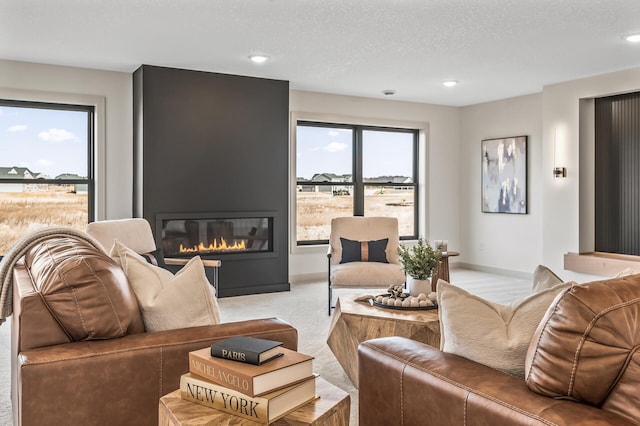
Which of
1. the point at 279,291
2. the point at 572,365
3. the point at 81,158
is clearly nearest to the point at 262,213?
the point at 279,291

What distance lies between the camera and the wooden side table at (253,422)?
4.30ft

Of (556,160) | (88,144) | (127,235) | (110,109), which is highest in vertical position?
(110,109)

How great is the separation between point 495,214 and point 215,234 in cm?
398

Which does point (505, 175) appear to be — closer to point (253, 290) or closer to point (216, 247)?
point (253, 290)

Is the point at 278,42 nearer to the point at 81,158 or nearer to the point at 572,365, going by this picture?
the point at 81,158

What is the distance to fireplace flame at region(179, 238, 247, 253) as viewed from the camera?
5849 mm

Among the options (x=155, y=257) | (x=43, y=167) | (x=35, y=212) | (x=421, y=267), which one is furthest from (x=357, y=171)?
(x=421, y=267)

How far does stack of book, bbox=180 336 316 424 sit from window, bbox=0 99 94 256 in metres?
4.78

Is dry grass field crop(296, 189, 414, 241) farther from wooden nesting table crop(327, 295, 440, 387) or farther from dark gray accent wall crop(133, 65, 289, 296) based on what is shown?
wooden nesting table crop(327, 295, 440, 387)

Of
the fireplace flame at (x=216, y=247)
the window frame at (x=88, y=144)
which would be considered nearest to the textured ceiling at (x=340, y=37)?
the window frame at (x=88, y=144)

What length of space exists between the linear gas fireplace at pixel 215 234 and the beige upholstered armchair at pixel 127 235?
844 mm

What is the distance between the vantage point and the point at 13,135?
5430mm

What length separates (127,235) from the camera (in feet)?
15.0

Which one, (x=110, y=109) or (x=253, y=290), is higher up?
(x=110, y=109)
